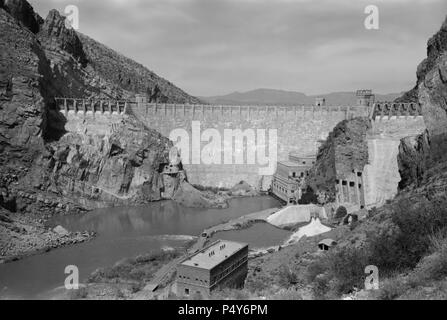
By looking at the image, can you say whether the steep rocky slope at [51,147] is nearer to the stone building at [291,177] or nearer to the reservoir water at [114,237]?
the reservoir water at [114,237]

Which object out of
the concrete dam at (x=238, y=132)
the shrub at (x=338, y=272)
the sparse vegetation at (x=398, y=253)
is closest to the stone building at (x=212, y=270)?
the shrub at (x=338, y=272)

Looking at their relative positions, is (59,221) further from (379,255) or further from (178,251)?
(379,255)

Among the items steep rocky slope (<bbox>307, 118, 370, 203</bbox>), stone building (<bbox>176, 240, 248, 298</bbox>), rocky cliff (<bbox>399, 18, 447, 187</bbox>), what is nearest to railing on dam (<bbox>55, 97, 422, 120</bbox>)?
steep rocky slope (<bbox>307, 118, 370, 203</bbox>)

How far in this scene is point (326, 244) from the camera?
23.6 metres

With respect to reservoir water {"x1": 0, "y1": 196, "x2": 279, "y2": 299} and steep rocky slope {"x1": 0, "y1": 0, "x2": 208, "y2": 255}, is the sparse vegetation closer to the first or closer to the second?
reservoir water {"x1": 0, "y1": 196, "x2": 279, "y2": 299}

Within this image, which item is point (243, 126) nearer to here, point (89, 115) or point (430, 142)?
point (89, 115)

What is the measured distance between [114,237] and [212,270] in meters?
17.9

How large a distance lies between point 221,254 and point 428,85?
43.9 feet

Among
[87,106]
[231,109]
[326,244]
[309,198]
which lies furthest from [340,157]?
[87,106]

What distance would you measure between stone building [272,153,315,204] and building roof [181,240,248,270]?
2451cm

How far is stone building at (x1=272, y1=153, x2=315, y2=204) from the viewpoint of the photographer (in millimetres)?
47656

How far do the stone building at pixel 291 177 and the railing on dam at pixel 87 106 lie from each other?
17442 mm

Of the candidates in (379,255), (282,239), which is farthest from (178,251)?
(379,255)

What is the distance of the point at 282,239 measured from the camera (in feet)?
112
